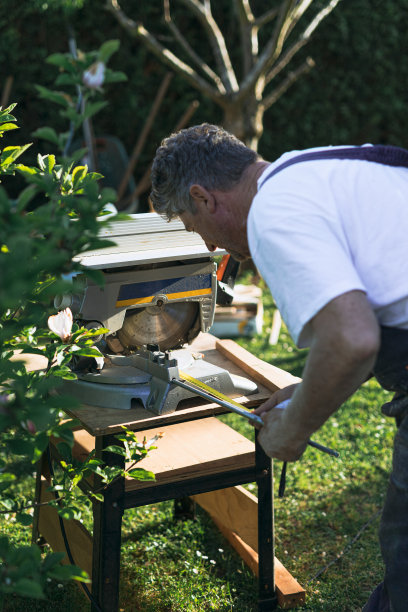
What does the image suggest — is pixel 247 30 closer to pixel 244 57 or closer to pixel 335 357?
pixel 244 57

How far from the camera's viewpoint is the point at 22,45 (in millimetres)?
6844

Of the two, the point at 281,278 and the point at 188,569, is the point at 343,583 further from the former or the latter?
the point at 281,278

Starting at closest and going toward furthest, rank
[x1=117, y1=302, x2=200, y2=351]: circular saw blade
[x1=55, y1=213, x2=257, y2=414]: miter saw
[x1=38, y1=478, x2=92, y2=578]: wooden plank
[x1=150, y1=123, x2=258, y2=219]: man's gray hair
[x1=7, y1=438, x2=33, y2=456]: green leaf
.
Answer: [x1=7, y1=438, x2=33, y2=456]: green leaf
[x1=150, y1=123, x2=258, y2=219]: man's gray hair
[x1=55, y1=213, x2=257, y2=414]: miter saw
[x1=117, y1=302, x2=200, y2=351]: circular saw blade
[x1=38, y1=478, x2=92, y2=578]: wooden plank

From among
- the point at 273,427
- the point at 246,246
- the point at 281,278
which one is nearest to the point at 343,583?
the point at 273,427

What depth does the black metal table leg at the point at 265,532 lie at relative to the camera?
7.64 ft

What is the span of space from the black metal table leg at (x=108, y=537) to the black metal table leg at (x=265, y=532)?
0.49 meters

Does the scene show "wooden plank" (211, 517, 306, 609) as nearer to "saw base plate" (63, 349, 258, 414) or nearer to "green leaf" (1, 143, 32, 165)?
"saw base plate" (63, 349, 258, 414)

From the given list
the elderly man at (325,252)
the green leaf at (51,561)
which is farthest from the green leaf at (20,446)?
the elderly man at (325,252)

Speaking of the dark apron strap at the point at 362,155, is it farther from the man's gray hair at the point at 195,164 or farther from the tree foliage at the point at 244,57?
the tree foliage at the point at 244,57

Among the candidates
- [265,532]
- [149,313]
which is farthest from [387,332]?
[265,532]

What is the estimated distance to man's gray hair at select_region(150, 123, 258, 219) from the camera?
167 centimetres

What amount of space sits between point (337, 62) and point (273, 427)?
23.1 ft

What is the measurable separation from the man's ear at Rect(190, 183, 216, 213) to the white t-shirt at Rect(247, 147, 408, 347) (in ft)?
0.66

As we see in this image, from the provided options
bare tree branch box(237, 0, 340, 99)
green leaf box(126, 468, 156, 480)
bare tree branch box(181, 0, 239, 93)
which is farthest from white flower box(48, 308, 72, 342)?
bare tree branch box(181, 0, 239, 93)
